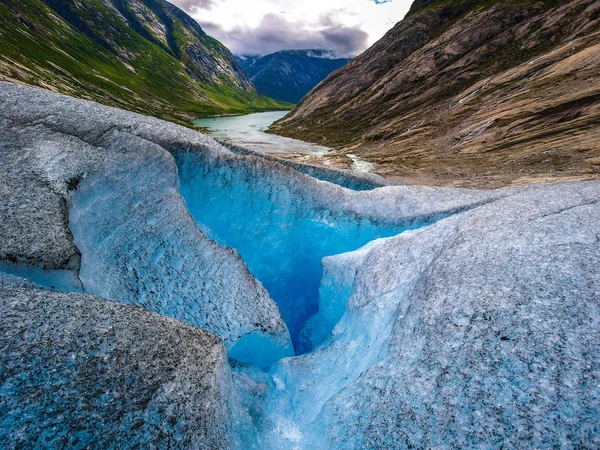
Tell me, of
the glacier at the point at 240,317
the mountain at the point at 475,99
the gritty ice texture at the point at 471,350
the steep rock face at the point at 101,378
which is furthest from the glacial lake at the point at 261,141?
the steep rock face at the point at 101,378

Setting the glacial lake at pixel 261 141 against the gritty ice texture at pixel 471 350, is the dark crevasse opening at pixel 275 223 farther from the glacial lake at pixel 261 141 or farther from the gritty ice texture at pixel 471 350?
the glacial lake at pixel 261 141

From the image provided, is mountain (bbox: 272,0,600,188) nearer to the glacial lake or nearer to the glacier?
the glacial lake

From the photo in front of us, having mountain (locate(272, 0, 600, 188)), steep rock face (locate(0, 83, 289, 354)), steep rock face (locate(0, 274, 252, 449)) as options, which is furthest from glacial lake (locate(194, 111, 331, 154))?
steep rock face (locate(0, 274, 252, 449))

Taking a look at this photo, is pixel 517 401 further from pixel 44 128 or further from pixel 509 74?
pixel 509 74

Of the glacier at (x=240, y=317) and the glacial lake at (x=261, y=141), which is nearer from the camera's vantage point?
the glacier at (x=240, y=317)

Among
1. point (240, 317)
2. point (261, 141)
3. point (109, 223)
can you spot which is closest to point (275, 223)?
point (240, 317)

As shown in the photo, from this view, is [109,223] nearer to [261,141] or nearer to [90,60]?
[261,141]
